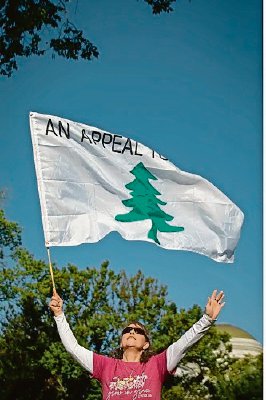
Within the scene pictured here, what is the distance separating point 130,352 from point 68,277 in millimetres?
6676

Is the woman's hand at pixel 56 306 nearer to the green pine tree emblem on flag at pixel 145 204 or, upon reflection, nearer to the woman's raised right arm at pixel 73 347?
the woman's raised right arm at pixel 73 347

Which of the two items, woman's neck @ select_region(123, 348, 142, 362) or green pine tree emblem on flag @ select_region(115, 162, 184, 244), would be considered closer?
woman's neck @ select_region(123, 348, 142, 362)

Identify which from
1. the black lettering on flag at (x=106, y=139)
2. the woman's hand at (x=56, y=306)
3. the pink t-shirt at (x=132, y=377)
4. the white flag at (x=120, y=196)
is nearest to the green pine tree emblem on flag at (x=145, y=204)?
the white flag at (x=120, y=196)

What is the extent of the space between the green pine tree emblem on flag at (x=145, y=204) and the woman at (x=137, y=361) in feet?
2.77

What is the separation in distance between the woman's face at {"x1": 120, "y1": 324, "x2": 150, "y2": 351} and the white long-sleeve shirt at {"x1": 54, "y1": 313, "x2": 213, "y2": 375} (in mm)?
89

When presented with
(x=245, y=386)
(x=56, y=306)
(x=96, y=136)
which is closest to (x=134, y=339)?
(x=56, y=306)

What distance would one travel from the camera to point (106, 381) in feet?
8.21

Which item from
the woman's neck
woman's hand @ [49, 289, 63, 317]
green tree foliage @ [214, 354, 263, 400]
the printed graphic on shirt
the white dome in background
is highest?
the white dome in background

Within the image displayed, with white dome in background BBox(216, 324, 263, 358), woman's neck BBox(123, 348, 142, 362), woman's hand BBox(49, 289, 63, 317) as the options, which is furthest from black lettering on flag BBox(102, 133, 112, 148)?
white dome in background BBox(216, 324, 263, 358)

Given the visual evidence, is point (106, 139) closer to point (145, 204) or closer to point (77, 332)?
point (145, 204)

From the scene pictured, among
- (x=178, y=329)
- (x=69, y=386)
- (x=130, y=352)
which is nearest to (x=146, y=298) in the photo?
(x=178, y=329)

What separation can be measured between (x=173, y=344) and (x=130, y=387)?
0.17m

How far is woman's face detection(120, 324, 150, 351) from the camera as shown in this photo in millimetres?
2562

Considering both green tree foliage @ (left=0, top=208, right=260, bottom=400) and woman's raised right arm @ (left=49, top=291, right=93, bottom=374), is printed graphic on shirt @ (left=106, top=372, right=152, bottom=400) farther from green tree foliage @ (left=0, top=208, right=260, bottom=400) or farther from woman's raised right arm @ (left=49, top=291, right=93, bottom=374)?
green tree foliage @ (left=0, top=208, right=260, bottom=400)
